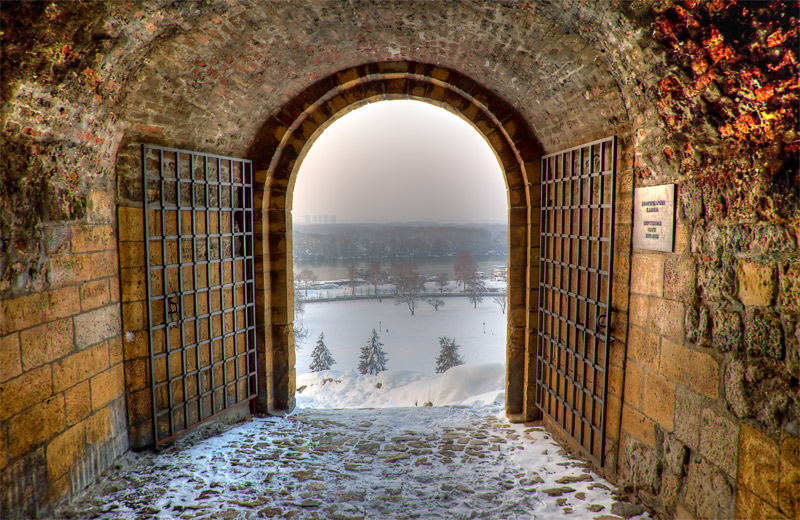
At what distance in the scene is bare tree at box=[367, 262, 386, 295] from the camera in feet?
122

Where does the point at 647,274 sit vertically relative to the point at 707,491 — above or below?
above

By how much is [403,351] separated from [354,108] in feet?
73.7

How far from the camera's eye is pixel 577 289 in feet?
12.9

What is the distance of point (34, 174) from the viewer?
2.60 meters

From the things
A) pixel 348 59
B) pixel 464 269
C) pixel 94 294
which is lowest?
pixel 464 269

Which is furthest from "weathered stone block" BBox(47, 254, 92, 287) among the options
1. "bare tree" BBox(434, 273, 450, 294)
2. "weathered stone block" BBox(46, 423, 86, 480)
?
"bare tree" BBox(434, 273, 450, 294)

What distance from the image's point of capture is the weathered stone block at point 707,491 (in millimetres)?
2262

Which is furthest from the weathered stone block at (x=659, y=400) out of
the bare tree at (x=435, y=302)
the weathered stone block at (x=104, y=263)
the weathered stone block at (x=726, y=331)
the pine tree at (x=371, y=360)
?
the bare tree at (x=435, y=302)

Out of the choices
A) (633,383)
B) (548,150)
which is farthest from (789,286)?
(548,150)

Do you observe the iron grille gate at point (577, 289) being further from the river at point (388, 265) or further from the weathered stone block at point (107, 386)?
the river at point (388, 265)

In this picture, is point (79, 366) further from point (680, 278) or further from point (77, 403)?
point (680, 278)

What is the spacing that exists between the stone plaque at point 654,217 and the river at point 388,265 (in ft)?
116

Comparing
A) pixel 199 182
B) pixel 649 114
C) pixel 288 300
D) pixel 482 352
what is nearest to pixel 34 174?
pixel 199 182

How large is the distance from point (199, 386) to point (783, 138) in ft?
15.7
